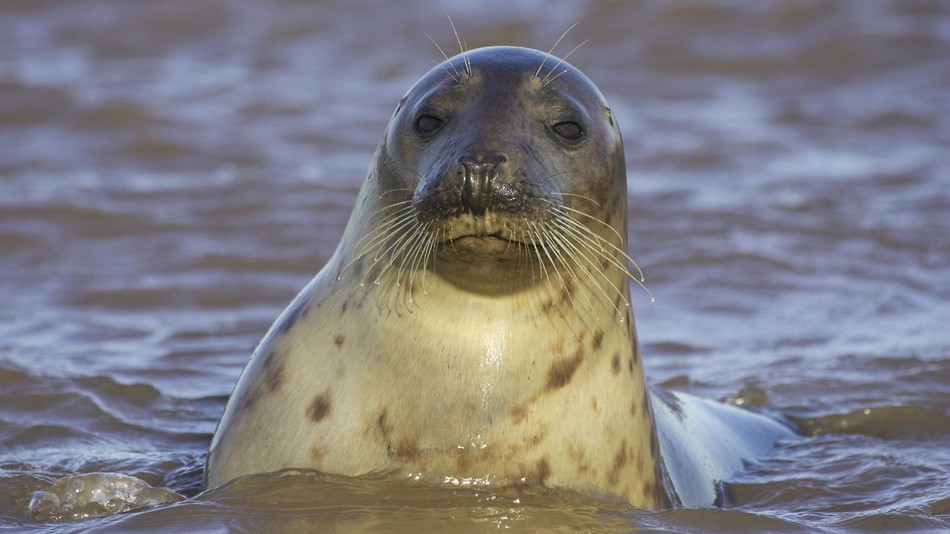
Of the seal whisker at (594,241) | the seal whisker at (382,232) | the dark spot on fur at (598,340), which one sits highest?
the seal whisker at (382,232)

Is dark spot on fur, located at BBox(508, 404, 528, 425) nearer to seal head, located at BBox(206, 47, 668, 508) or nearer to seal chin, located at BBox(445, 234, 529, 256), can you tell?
seal head, located at BBox(206, 47, 668, 508)

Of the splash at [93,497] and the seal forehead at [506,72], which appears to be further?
the splash at [93,497]

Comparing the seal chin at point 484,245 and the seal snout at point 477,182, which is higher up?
the seal snout at point 477,182

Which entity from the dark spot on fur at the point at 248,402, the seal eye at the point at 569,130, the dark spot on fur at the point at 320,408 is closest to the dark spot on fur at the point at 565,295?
the seal eye at the point at 569,130

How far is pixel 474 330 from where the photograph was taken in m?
3.94

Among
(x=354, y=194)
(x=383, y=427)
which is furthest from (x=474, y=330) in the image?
(x=354, y=194)

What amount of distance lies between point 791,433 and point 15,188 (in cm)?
560

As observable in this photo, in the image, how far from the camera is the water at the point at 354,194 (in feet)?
16.0

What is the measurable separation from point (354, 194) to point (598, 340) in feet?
18.9

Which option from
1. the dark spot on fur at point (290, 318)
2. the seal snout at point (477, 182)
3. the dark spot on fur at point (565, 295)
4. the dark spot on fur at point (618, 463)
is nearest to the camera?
the seal snout at point (477, 182)

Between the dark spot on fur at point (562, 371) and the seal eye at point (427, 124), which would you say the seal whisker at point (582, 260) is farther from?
the seal eye at point (427, 124)

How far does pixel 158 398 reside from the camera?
19.4 ft

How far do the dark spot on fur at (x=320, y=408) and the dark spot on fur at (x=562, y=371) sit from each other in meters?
0.61

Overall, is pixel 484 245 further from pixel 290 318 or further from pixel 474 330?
pixel 290 318
